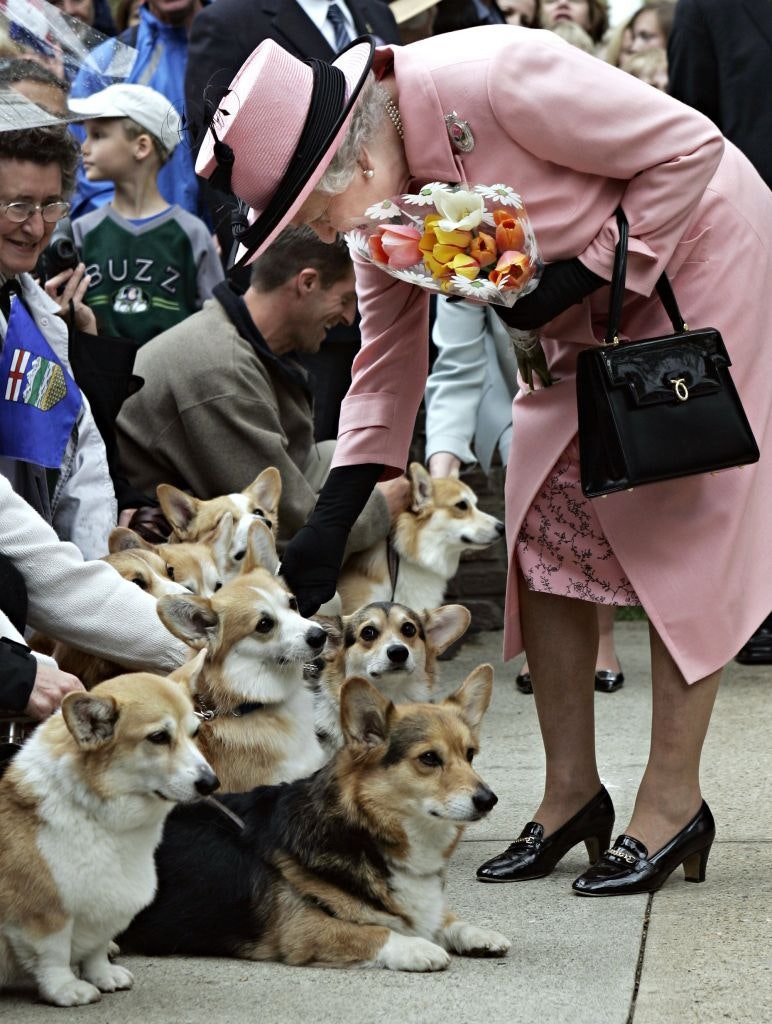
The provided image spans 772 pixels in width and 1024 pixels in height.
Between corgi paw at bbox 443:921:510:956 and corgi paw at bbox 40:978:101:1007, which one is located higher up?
corgi paw at bbox 40:978:101:1007

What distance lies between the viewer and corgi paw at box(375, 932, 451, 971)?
2.86 m

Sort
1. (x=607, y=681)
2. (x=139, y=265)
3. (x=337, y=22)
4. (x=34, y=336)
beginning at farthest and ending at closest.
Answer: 1. (x=337, y=22)
2. (x=139, y=265)
3. (x=607, y=681)
4. (x=34, y=336)

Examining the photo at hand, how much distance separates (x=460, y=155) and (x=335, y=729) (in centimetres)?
170

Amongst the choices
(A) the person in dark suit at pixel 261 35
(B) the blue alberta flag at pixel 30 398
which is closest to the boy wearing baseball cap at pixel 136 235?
(A) the person in dark suit at pixel 261 35

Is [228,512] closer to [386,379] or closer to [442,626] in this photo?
[442,626]

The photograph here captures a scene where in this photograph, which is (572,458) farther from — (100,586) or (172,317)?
(172,317)

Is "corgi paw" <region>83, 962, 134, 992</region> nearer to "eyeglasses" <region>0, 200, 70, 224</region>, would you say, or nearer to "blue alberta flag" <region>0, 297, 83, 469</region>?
"blue alberta flag" <region>0, 297, 83, 469</region>

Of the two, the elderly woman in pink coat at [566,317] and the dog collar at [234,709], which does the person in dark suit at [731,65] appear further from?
the dog collar at [234,709]

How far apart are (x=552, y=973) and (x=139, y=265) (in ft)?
11.6

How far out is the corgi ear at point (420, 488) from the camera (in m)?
5.90

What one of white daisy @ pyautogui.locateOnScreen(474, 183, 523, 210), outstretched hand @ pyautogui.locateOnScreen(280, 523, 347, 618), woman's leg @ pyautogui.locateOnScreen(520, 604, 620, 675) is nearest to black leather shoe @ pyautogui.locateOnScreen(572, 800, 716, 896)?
outstretched hand @ pyautogui.locateOnScreen(280, 523, 347, 618)

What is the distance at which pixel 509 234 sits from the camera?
2945mm

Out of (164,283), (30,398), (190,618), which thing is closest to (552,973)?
(190,618)

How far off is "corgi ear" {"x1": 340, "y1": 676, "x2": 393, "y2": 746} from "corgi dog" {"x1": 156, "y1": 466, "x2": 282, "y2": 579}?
1.55 m
